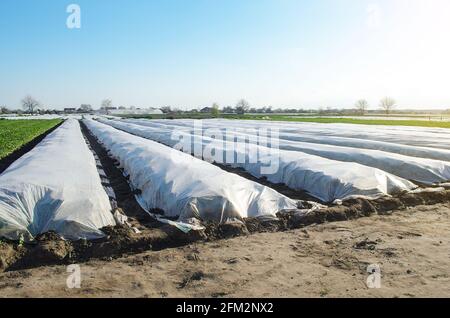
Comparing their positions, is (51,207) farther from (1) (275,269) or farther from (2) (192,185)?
(1) (275,269)

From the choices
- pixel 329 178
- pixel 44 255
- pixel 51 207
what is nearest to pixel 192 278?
pixel 44 255

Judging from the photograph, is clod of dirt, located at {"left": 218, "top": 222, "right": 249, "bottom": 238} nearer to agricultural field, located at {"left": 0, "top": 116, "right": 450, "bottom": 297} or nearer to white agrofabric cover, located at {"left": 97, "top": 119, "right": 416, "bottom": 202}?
agricultural field, located at {"left": 0, "top": 116, "right": 450, "bottom": 297}

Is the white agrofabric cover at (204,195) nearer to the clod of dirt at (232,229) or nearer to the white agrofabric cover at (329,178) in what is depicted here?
the clod of dirt at (232,229)

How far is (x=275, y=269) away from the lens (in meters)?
4.43

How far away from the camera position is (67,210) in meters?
5.54

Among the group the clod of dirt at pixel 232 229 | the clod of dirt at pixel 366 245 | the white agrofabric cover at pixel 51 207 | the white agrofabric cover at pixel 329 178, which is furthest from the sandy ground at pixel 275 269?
the white agrofabric cover at pixel 329 178

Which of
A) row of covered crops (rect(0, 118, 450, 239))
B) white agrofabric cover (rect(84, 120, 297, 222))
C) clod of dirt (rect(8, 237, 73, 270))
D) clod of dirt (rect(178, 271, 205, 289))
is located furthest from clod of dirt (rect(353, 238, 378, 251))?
clod of dirt (rect(8, 237, 73, 270))

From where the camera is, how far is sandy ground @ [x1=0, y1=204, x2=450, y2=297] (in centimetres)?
389

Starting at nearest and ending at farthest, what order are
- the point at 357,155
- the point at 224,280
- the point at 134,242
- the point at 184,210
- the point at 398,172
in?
the point at 224,280 → the point at 134,242 → the point at 184,210 → the point at 398,172 → the point at 357,155

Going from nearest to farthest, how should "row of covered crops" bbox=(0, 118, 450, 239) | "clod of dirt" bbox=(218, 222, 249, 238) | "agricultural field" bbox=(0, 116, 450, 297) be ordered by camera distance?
"agricultural field" bbox=(0, 116, 450, 297) < "row of covered crops" bbox=(0, 118, 450, 239) < "clod of dirt" bbox=(218, 222, 249, 238)
